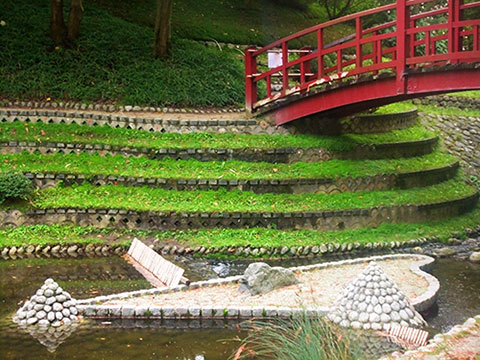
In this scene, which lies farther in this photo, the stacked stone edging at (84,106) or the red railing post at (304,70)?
the stacked stone edging at (84,106)

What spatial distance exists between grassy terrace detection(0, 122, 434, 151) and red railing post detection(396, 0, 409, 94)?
3.82m

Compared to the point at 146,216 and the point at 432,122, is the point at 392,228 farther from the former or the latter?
the point at 432,122

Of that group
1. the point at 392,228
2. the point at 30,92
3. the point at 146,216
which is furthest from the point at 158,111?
the point at 392,228

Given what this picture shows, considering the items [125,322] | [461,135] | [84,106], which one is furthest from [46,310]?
[461,135]

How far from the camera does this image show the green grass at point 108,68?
23641 millimetres

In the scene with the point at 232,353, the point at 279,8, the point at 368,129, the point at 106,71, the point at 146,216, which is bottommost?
the point at 232,353

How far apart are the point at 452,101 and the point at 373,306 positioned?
18.3 m

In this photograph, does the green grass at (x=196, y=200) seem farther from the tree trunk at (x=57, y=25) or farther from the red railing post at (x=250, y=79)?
the tree trunk at (x=57, y=25)

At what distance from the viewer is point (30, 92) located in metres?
23.5

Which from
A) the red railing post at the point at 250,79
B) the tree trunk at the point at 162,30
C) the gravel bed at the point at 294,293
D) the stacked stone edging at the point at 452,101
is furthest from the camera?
the stacked stone edging at the point at 452,101

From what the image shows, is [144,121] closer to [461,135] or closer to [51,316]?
[51,316]

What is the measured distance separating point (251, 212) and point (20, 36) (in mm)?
11244

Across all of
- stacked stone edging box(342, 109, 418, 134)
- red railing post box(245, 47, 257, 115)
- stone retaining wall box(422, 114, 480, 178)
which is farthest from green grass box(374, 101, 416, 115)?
red railing post box(245, 47, 257, 115)

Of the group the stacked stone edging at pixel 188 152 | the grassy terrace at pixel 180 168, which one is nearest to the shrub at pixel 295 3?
the stacked stone edging at pixel 188 152
